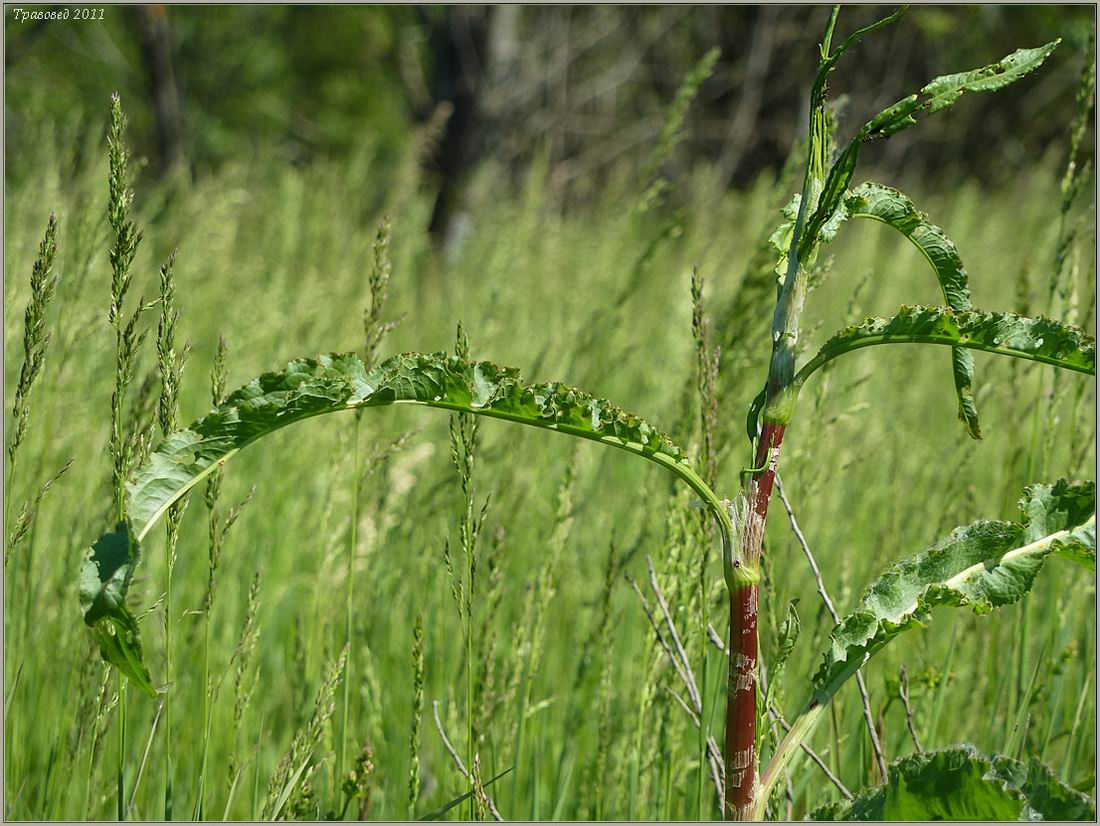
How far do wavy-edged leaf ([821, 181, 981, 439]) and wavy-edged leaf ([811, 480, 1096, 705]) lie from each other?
0.08 metres

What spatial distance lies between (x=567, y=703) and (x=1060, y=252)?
1075 millimetres

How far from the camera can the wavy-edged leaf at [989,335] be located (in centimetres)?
68

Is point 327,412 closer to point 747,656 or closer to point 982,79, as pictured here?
point 747,656

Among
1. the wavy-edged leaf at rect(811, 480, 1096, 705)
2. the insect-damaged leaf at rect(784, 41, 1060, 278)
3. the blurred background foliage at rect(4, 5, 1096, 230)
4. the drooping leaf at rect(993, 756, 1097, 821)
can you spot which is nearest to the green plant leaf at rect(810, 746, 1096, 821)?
the drooping leaf at rect(993, 756, 1097, 821)

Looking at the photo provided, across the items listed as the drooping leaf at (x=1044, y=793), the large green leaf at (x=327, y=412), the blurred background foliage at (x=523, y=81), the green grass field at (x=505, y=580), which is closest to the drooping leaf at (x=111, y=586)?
the large green leaf at (x=327, y=412)

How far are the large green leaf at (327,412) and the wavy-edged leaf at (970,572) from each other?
5.1 inches

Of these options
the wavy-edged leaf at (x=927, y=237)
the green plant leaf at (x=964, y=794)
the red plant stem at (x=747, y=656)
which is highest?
the wavy-edged leaf at (x=927, y=237)

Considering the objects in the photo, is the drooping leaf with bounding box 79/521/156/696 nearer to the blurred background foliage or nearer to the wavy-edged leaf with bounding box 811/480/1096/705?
the wavy-edged leaf with bounding box 811/480/1096/705

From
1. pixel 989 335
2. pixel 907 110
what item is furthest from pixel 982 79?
pixel 989 335

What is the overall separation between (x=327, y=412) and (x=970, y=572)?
50 cm

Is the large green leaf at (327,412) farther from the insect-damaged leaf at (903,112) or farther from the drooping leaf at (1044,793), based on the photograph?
the drooping leaf at (1044,793)

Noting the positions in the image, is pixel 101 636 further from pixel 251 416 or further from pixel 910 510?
pixel 910 510

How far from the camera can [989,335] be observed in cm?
68

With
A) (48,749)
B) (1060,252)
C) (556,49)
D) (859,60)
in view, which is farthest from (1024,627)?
(859,60)
